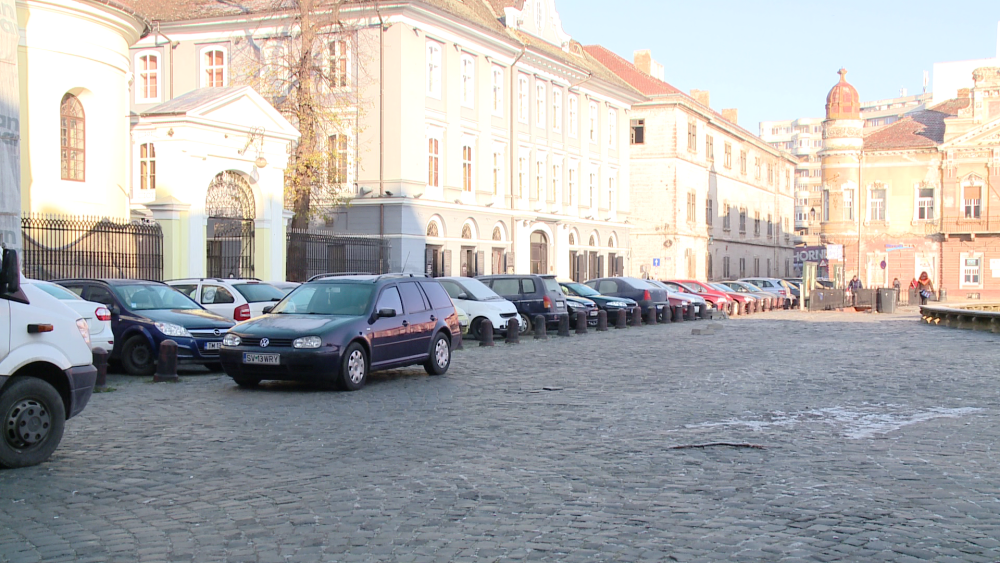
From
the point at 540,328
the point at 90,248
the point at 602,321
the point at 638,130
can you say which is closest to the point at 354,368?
the point at 90,248

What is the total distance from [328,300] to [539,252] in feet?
117

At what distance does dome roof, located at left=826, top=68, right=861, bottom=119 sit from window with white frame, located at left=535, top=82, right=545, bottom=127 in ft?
89.2

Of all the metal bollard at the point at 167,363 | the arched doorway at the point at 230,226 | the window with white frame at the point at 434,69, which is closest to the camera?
the metal bollard at the point at 167,363

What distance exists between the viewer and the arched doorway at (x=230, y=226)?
27.0 meters

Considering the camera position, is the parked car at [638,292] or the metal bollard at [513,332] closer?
the metal bollard at [513,332]

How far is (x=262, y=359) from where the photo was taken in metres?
13.9

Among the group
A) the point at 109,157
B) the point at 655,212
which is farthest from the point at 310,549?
the point at 655,212

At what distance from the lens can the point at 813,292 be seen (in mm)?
47000

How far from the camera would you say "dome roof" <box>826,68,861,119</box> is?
6812 centimetres

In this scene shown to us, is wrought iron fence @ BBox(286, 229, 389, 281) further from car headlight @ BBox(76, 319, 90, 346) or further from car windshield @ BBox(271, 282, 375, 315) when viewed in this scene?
car headlight @ BBox(76, 319, 90, 346)

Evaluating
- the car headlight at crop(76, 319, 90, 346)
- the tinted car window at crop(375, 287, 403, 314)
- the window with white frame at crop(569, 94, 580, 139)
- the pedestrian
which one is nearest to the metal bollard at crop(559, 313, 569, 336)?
the tinted car window at crop(375, 287, 403, 314)

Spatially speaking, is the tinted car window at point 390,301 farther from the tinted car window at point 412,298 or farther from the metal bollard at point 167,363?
the metal bollard at point 167,363

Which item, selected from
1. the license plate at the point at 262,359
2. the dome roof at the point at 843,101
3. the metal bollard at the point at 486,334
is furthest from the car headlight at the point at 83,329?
the dome roof at the point at 843,101

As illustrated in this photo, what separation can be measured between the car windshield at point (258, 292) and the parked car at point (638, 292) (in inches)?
Answer: 642
